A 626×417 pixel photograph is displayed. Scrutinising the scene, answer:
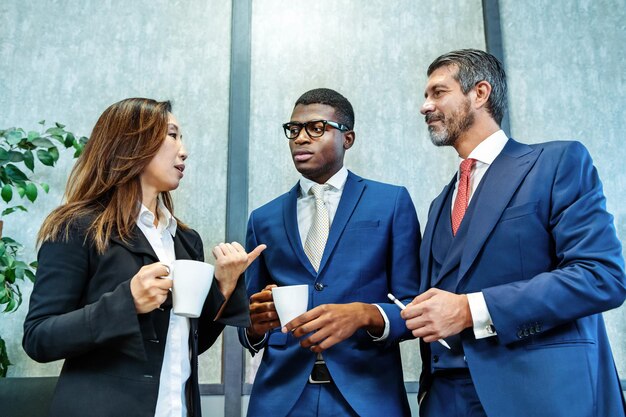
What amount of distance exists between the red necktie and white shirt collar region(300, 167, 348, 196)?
402 millimetres

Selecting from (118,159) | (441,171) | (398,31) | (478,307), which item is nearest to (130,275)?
(118,159)

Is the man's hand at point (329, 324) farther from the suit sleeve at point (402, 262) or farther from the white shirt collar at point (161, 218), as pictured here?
the white shirt collar at point (161, 218)

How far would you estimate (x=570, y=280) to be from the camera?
4.20 ft

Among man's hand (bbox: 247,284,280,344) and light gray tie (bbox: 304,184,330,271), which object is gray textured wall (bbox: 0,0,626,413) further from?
man's hand (bbox: 247,284,280,344)

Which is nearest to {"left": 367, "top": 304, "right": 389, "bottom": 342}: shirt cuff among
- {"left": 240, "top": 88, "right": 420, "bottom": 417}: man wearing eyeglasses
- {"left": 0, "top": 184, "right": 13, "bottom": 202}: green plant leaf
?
{"left": 240, "top": 88, "right": 420, "bottom": 417}: man wearing eyeglasses

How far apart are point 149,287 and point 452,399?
0.75 metres

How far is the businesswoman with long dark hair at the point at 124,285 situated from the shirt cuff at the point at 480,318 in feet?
1.78

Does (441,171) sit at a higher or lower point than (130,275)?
higher

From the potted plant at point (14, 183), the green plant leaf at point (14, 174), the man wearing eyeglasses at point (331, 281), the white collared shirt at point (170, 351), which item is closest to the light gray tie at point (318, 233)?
the man wearing eyeglasses at point (331, 281)

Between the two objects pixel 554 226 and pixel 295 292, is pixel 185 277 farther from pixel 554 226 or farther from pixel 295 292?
pixel 554 226

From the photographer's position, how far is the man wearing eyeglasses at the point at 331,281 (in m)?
1.56

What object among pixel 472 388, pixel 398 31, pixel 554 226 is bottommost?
pixel 472 388

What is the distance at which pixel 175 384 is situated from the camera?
4.55ft

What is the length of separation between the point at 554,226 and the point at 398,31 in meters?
1.72
